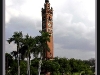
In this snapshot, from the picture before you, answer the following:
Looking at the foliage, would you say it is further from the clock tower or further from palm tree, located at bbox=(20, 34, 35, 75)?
the clock tower

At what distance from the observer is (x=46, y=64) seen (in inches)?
629

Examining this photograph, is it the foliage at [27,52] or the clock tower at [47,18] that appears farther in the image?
the clock tower at [47,18]

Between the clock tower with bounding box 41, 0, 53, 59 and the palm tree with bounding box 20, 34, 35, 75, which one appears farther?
the clock tower with bounding box 41, 0, 53, 59

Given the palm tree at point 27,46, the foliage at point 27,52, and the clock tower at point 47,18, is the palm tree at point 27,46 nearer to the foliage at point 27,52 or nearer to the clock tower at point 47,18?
the foliage at point 27,52

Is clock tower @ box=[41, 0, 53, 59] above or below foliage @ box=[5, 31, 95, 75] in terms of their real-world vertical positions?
above

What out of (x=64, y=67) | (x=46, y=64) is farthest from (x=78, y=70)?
(x=46, y=64)

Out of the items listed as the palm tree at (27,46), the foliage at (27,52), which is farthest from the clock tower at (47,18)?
the palm tree at (27,46)

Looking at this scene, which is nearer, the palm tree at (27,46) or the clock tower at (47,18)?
the palm tree at (27,46)

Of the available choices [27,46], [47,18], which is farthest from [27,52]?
[47,18]

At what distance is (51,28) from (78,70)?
587cm

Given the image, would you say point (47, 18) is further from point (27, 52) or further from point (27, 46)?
point (27, 52)

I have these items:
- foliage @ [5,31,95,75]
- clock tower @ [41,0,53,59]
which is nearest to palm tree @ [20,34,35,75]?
foliage @ [5,31,95,75]

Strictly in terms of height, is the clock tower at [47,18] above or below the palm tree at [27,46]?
above
